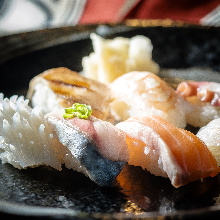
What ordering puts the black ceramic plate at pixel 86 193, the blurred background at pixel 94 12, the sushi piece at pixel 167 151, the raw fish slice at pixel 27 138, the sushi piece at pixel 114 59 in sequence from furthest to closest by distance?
the blurred background at pixel 94 12 < the sushi piece at pixel 114 59 < the raw fish slice at pixel 27 138 < the sushi piece at pixel 167 151 < the black ceramic plate at pixel 86 193

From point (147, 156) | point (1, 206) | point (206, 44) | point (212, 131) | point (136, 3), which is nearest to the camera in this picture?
point (1, 206)

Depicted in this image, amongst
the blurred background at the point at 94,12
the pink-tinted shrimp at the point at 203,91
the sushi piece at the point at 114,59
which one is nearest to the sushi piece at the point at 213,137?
the pink-tinted shrimp at the point at 203,91

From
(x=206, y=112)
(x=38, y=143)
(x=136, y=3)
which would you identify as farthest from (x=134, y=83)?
(x=136, y=3)

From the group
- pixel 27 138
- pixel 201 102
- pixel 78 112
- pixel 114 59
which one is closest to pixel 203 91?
pixel 201 102

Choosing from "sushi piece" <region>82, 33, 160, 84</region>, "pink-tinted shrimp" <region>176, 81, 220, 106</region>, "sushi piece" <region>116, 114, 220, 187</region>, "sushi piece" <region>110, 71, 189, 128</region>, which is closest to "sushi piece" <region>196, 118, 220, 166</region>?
"sushi piece" <region>116, 114, 220, 187</region>

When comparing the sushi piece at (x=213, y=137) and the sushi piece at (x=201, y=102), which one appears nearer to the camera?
the sushi piece at (x=213, y=137)

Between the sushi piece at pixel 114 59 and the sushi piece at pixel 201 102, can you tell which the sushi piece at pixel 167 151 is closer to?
the sushi piece at pixel 201 102

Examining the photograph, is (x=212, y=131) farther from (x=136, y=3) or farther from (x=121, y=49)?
(x=136, y=3)
